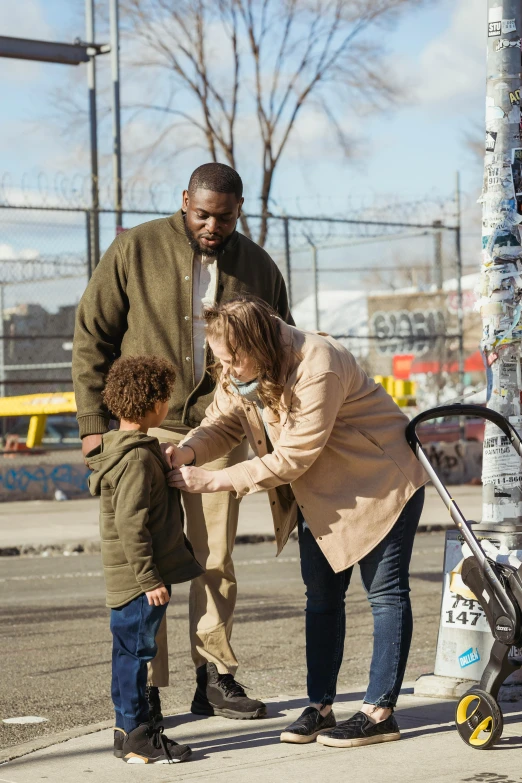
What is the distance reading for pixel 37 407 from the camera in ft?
51.0

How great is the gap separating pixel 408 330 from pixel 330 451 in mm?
22129

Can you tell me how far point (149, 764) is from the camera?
4.25 metres

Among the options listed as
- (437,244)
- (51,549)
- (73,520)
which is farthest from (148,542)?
(437,244)

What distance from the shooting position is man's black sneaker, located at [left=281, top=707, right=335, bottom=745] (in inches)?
177

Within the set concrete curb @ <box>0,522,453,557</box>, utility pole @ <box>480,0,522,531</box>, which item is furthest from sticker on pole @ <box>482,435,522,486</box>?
concrete curb @ <box>0,522,453,557</box>

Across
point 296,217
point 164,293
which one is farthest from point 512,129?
point 296,217

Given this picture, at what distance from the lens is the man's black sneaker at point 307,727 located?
4496 mm

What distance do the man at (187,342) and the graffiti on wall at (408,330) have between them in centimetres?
1222

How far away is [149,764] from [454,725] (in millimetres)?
1265

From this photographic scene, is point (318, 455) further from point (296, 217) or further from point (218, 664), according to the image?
point (296, 217)

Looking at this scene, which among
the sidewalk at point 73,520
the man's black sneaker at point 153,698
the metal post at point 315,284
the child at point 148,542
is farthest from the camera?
the metal post at point 315,284

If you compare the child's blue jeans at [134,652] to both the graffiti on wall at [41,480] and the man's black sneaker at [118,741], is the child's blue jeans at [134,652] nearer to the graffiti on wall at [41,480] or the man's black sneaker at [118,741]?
the man's black sneaker at [118,741]

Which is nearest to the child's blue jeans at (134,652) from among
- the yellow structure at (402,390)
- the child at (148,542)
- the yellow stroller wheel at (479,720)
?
the child at (148,542)

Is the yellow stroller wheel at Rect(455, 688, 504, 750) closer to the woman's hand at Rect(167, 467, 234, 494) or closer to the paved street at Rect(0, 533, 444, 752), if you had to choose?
the woman's hand at Rect(167, 467, 234, 494)
